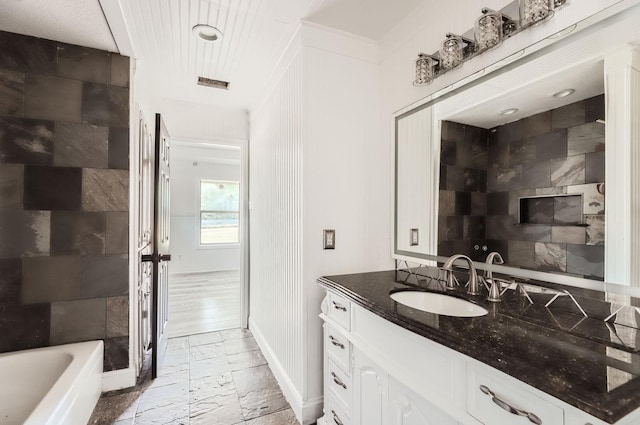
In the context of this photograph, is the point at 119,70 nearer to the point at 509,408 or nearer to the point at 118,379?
the point at 118,379

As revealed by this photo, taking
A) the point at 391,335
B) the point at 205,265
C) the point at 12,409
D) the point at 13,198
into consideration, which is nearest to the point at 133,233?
the point at 13,198

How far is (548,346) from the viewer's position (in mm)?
796

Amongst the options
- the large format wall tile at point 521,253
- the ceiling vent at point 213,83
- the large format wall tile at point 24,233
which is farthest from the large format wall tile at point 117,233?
the large format wall tile at point 521,253

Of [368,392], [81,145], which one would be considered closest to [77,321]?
[81,145]

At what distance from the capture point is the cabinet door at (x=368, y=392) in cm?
120

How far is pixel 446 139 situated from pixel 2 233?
286 centimetres

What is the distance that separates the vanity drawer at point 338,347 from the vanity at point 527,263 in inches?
0.4

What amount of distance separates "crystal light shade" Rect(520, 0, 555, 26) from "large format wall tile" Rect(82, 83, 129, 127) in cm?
254

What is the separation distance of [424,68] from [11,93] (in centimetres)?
269

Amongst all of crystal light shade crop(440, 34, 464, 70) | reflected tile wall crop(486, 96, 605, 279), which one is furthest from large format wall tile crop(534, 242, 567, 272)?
crystal light shade crop(440, 34, 464, 70)

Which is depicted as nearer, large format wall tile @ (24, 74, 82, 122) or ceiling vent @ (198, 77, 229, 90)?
large format wall tile @ (24, 74, 82, 122)

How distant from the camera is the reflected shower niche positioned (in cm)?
98

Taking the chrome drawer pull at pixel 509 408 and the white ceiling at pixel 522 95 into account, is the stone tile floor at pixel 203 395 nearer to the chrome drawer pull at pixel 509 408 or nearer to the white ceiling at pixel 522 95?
the chrome drawer pull at pixel 509 408

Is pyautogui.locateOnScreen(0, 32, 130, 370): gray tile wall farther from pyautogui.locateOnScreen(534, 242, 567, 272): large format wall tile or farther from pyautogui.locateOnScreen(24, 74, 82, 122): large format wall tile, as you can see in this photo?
pyautogui.locateOnScreen(534, 242, 567, 272): large format wall tile
